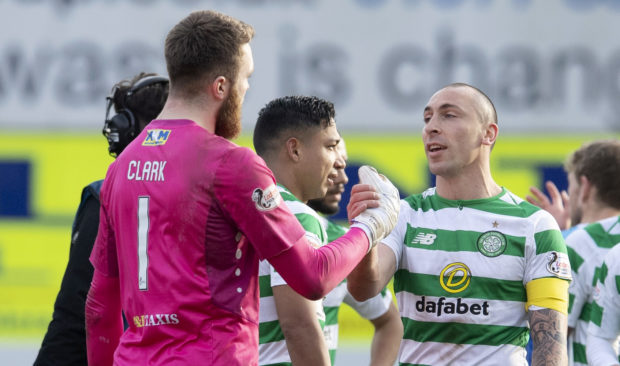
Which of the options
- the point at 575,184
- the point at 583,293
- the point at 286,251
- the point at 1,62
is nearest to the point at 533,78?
the point at 575,184

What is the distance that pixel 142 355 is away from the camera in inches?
106

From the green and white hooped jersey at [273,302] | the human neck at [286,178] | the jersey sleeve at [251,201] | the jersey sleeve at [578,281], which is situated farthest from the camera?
the jersey sleeve at [578,281]

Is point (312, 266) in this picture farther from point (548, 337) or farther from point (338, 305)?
point (338, 305)

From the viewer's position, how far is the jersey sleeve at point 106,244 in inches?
114

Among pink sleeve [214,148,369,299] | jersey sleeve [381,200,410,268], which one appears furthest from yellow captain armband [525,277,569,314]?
pink sleeve [214,148,369,299]

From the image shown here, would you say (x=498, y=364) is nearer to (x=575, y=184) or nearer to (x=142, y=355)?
(x=142, y=355)

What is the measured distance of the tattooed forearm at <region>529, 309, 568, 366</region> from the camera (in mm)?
3342

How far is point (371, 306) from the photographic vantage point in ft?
16.1

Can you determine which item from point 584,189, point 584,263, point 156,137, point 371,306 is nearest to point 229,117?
point 156,137

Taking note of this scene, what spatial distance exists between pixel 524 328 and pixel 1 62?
688 cm

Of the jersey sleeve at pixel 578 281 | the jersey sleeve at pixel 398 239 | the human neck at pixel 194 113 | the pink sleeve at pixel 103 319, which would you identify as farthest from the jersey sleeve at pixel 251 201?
the jersey sleeve at pixel 578 281

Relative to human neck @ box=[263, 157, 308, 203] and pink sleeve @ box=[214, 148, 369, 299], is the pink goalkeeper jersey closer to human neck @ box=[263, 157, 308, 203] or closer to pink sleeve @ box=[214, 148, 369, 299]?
pink sleeve @ box=[214, 148, 369, 299]

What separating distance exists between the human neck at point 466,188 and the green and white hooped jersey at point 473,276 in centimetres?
5

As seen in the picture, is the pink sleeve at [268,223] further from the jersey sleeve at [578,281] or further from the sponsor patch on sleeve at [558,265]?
the jersey sleeve at [578,281]
